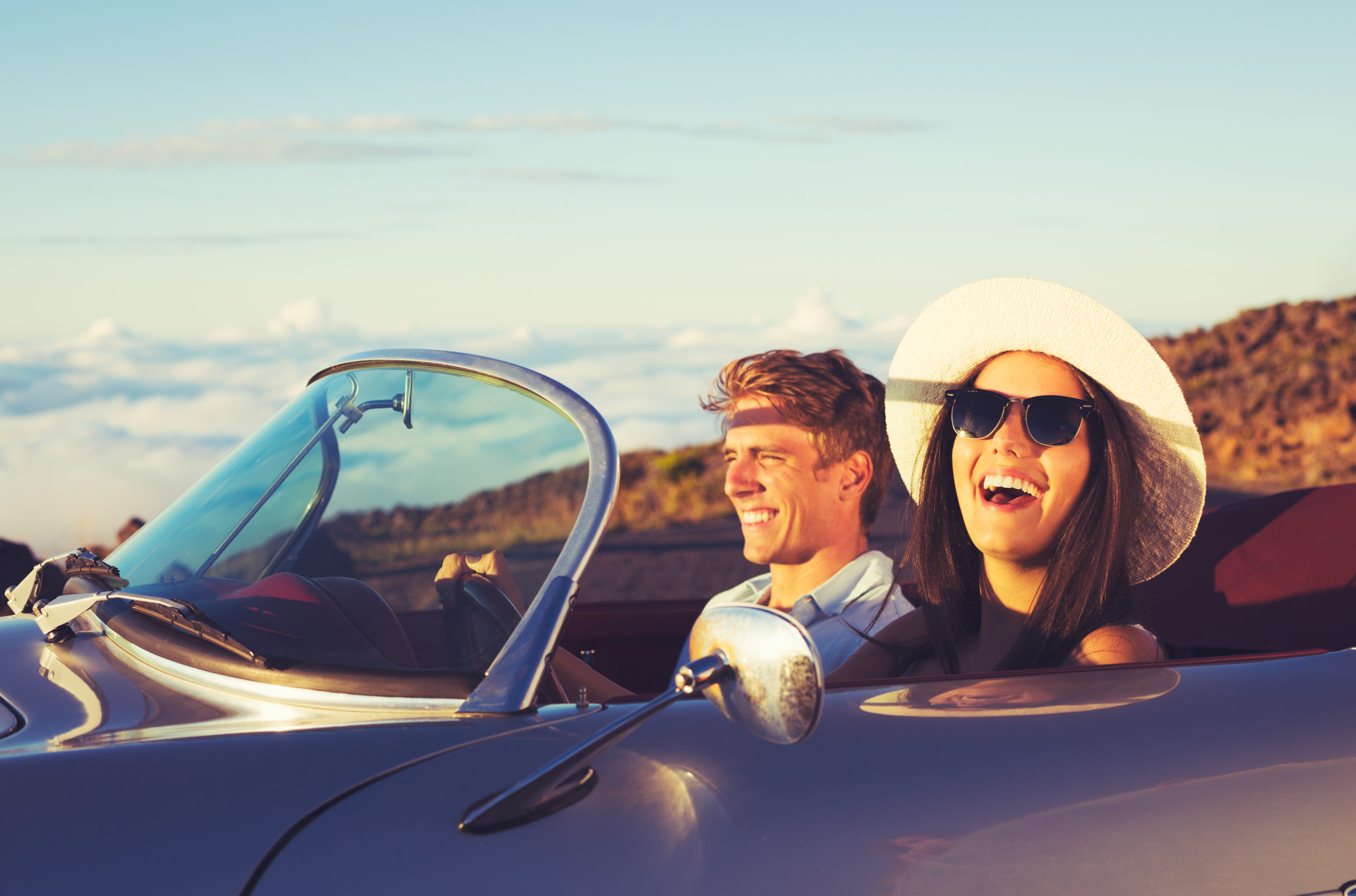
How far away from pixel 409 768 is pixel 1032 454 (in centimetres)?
151

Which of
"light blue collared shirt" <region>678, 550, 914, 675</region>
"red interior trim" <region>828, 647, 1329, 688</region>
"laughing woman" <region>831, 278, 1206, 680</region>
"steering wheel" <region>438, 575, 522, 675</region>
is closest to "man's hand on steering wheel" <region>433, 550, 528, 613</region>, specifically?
"steering wheel" <region>438, 575, 522, 675</region>

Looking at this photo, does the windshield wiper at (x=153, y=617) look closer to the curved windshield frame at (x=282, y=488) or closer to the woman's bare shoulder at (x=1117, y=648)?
the curved windshield frame at (x=282, y=488)

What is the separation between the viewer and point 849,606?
3188 millimetres

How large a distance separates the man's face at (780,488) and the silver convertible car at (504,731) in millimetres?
1382

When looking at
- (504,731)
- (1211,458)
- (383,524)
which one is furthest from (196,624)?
(1211,458)

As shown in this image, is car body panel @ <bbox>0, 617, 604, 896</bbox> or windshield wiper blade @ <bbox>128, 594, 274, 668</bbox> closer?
car body panel @ <bbox>0, 617, 604, 896</bbox>

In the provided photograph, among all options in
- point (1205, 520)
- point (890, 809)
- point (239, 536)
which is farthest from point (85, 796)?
point (1205, 520)

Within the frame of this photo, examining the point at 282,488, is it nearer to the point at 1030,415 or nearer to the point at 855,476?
the point at 1030,415

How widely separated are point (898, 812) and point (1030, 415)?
3.76 feet

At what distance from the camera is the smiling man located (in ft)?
10.7

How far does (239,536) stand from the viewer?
2.05m

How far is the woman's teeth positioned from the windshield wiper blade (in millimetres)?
1502

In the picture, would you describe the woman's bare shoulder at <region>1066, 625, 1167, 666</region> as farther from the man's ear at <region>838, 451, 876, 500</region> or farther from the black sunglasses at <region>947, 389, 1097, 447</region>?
the man's ear at <region>838, 451, 876, 500</region>

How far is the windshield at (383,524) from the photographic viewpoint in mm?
1818
